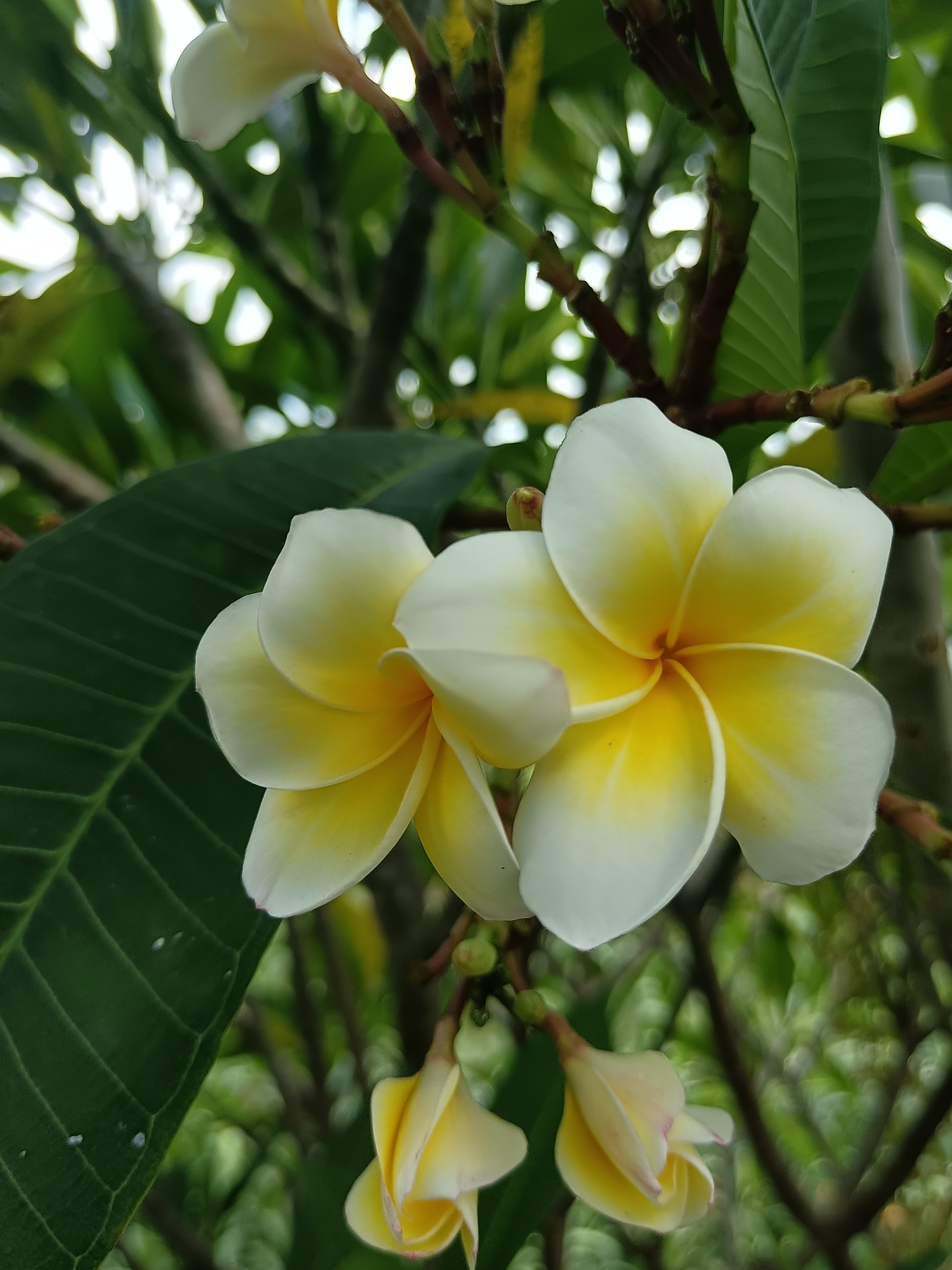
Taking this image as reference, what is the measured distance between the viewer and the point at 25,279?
1.70 m

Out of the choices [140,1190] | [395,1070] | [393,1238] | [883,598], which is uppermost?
[140,1190]

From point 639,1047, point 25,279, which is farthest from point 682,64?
point 639,1047

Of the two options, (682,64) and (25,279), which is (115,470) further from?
(682,64)

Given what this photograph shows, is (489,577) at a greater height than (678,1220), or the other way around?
(489,577)

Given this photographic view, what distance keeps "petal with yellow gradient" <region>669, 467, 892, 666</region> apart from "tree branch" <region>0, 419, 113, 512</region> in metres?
0.87

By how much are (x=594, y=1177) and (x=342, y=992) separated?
4.59 ft

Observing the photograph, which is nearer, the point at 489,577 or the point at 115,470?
the point at 489,577

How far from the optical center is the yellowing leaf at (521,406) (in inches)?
39.3

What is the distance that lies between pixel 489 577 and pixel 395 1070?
183cm

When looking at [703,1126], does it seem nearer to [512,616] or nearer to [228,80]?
[512,616]

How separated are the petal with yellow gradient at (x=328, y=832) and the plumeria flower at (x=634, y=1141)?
201 millimetres

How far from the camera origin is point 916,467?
2.07 feet

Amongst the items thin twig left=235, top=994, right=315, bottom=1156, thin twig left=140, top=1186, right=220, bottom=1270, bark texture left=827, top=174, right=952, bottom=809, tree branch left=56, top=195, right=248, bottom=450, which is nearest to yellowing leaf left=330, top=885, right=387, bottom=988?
thin twig left=235, top=994, right=315, bottom=1156

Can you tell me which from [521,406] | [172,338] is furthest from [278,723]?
[172,338]
